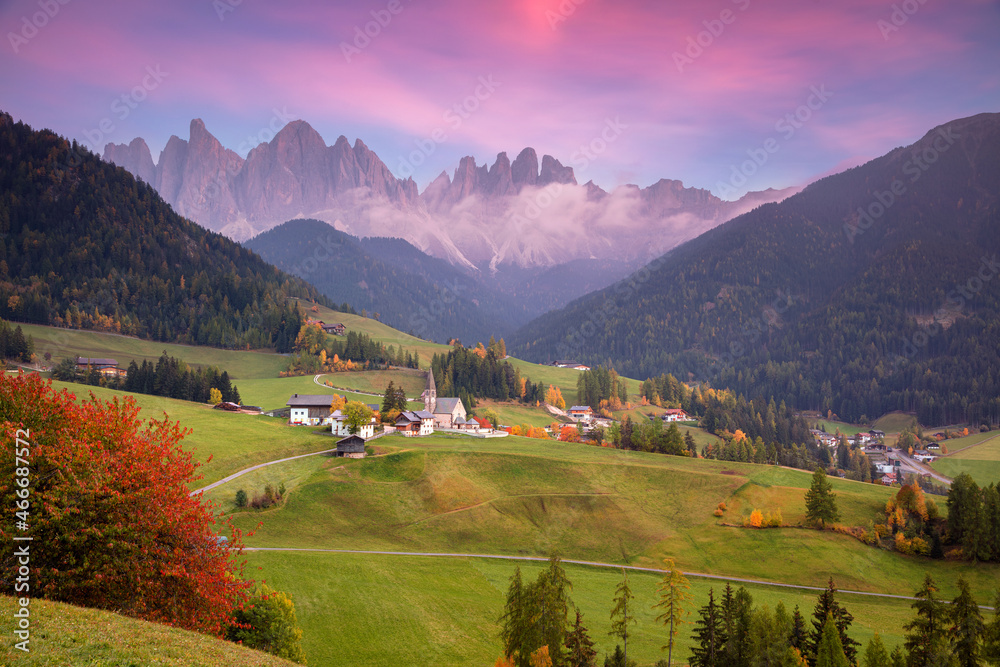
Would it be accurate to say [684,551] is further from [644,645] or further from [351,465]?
[351,465]

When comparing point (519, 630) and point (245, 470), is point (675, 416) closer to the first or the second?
point (245, 470)

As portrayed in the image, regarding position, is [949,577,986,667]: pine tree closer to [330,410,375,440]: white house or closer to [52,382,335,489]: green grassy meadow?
[52,382,335,489]: green grassy meadow

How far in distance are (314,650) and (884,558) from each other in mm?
69935

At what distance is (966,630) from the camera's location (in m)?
40.3

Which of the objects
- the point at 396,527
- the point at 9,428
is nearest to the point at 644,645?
the point at 396,527

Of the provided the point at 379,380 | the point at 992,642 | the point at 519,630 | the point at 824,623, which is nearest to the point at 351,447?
the point at 519,630

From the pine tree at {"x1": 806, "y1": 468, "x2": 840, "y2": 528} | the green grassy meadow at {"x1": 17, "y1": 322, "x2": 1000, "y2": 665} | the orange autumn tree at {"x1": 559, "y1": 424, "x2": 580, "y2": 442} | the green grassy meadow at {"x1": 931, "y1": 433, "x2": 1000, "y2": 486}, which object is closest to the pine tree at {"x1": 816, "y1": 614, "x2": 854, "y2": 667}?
the green grassy meadow at {"x1": 17, "y1": 322, "x2": 1000, "y2": 665}

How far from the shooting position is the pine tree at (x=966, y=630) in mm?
40094

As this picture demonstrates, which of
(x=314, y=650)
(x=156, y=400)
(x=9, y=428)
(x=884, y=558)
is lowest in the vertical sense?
(x=884, y=558)

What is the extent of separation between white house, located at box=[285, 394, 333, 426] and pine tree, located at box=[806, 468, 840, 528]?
8174 centimetres

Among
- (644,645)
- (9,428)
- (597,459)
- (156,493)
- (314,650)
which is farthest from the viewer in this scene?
(597,459)

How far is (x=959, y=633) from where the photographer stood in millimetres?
40312

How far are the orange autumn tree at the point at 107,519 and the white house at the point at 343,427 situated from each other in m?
71.6

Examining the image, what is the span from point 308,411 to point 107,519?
91.1m
